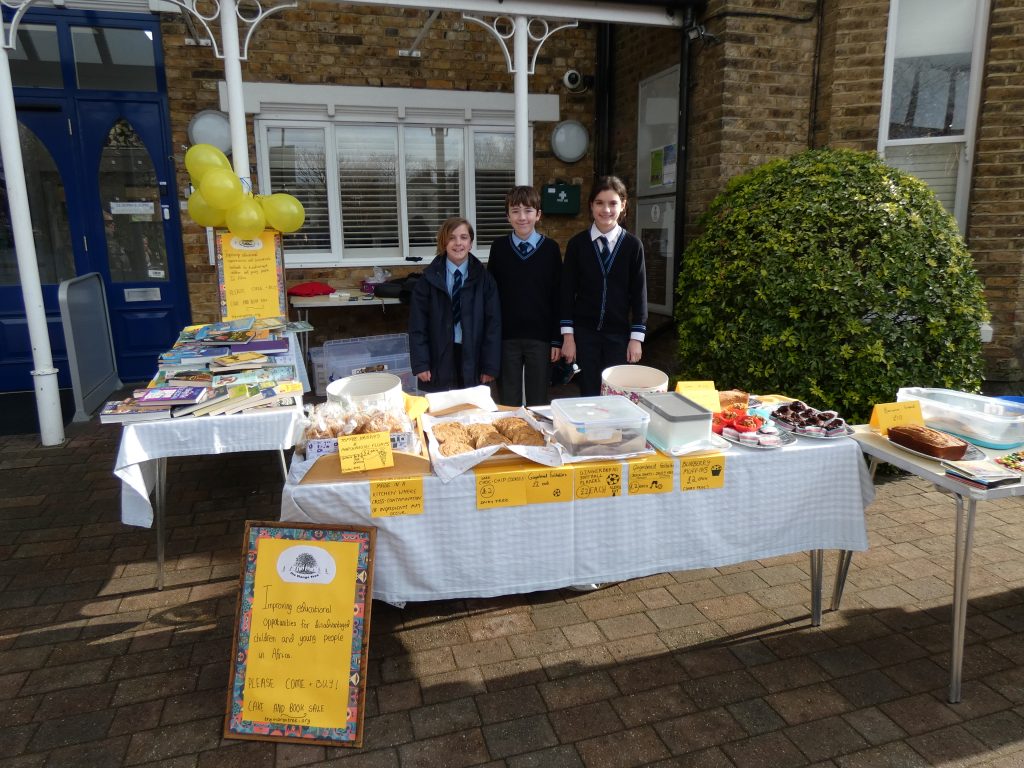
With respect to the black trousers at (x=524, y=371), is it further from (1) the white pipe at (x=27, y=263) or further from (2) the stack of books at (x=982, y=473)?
(1) the white pipe at (x=27, y=263)

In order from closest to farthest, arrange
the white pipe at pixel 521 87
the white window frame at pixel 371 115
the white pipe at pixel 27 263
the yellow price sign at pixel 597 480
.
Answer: the yellow price sign at pixel 597 480, the white pipe at pixel 27 263, the white pipe at pixel 521 87, the white window frame at pixel 371 115

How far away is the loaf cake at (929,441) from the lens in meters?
2.50

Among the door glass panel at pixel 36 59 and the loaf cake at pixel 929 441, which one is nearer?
the loaf cake at pixel 929 441

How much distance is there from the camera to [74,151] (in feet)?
21.7

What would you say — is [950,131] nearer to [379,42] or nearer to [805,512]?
[805,512]

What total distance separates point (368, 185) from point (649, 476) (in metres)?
6.08

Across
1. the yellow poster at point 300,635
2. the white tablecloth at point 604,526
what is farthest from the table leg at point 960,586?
the yellow poster at point 300,635

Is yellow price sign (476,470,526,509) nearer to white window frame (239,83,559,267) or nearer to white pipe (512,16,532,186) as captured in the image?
white pipe (512,16,532,186)

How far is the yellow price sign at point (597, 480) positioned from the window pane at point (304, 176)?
592 centimetres

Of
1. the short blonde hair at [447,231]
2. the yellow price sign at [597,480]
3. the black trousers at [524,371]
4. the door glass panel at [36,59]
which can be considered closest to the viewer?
the yellow price sign at [597,480]

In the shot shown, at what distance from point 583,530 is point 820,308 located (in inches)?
108

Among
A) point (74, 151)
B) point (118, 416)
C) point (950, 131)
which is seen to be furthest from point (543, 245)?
point (74, 151)

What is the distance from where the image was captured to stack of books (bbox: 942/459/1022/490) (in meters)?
2.31

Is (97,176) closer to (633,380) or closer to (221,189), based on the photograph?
(221,189)
